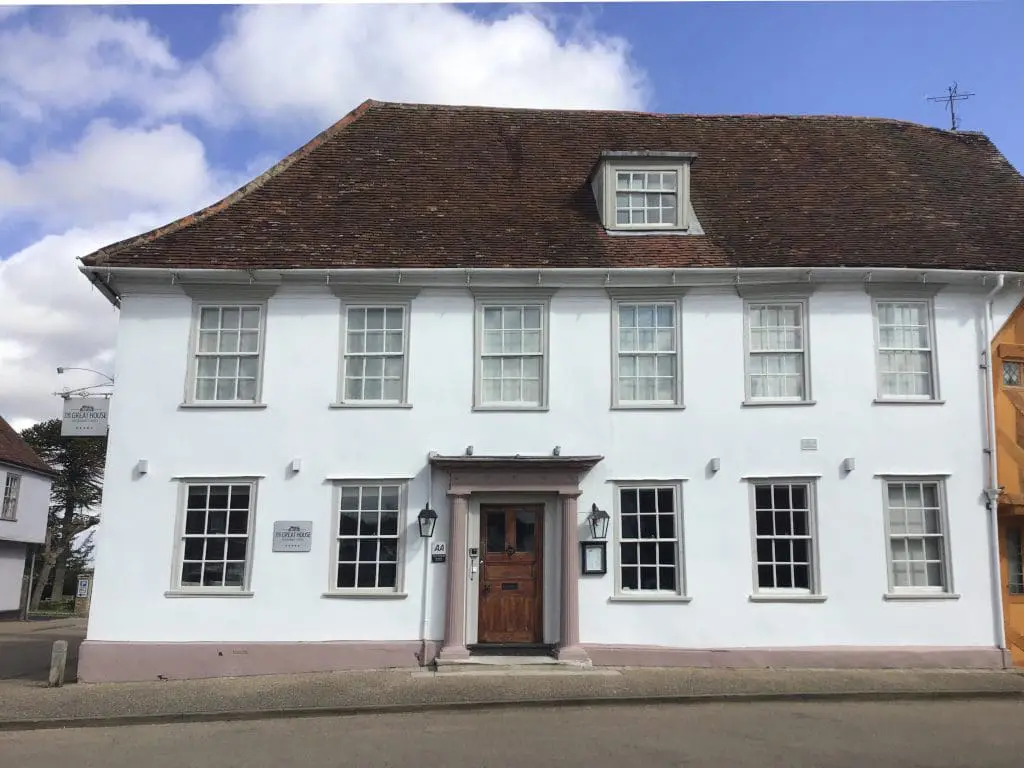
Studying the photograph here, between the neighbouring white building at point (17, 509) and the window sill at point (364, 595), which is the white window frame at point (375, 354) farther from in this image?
the neighbouring white building at point (17, 509)

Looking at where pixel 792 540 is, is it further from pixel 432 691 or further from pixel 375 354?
pixel 375 354

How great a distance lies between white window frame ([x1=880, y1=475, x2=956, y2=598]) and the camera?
505 inches

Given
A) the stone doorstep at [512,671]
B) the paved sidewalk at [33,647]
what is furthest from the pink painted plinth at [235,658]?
the paved sidewalk at [33,647]

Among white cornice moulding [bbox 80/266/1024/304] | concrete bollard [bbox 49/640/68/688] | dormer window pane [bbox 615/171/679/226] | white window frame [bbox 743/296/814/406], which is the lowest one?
concrete bollard [bbox 49/640/68/688]

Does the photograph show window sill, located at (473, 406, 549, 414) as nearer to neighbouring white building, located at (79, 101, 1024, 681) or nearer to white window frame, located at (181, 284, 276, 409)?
neighbouring white building, located at (79, 101, 1024, 681)

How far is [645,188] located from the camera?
47.7ft

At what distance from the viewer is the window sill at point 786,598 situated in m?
12.7

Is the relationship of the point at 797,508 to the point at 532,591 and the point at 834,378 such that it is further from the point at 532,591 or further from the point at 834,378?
the point at 532,591

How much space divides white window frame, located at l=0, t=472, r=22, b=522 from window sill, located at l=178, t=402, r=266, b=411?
21055 mm

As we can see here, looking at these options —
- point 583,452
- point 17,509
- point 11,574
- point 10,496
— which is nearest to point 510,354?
point 583,452

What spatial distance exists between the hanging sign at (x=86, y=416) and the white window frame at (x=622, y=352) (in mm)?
7771

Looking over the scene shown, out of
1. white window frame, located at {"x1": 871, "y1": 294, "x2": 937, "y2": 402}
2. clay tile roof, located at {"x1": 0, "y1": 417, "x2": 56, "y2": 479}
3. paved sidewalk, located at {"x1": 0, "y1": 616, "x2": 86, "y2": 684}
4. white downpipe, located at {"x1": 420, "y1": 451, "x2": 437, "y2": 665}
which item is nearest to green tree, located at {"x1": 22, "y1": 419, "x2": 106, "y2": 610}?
clay tile roof, located at {"x1": 0, "y1": 417, "x2": 56, "y2": 479}

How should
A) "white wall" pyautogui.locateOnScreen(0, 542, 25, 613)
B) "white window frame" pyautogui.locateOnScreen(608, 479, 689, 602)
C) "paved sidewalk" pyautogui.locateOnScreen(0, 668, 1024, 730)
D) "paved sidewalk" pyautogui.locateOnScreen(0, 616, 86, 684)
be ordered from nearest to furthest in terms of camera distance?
"paved sidewalk" pyautogui.locateOnScreen(0, 668, 1024, 730), "white window frame" pyautogui.locateOnScreen(608, 479, 689, 602), "paved sidewalk" pyautogui.locateOnScreen(0, 616, 86, 684), "white wall" pyautogui.locateOnScreen(0, 542, 25, 613)

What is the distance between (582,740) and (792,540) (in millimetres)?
5679
